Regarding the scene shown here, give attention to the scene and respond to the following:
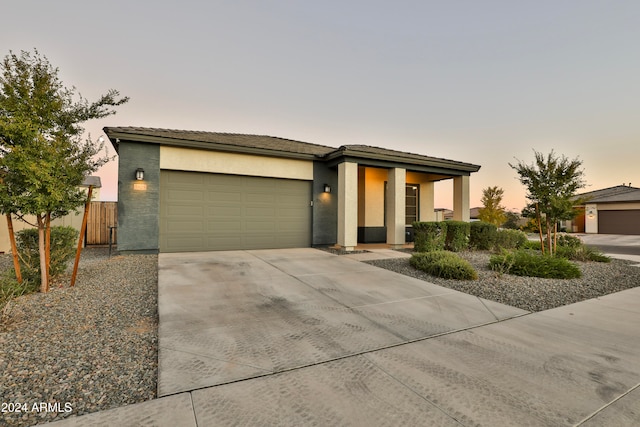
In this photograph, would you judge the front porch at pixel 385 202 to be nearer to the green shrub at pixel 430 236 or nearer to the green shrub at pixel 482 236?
the green shrub at pixel 430 236

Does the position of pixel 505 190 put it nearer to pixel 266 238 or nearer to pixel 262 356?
pixel 266 238

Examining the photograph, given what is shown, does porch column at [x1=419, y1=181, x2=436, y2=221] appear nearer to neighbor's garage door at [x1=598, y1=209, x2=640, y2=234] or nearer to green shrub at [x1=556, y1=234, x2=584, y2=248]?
green shrub at [x1=556, y1=234, x2=584, y2=248]

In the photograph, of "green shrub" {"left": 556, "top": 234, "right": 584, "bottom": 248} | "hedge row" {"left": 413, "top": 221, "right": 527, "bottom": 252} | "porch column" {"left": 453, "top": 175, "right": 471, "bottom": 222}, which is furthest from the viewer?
"porch column" {"left": 453, "top": 175, "right": 471, "bottom": 222}

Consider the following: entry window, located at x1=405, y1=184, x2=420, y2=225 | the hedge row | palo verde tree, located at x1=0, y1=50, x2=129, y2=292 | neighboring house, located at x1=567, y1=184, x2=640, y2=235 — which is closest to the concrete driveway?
palo verde tree, located at x1=0, y1=50, x2=129, y2=292

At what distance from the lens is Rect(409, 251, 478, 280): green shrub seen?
5287 mm

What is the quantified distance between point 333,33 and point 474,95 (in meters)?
6.46

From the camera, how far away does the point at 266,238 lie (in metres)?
9.19

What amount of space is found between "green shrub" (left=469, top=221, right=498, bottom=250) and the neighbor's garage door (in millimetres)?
19927

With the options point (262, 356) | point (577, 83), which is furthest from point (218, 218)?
point (577, 83)

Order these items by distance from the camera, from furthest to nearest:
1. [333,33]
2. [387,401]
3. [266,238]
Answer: [333,33] → [266,238] → [387,401]

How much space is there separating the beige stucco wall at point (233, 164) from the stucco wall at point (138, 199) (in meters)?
0.41

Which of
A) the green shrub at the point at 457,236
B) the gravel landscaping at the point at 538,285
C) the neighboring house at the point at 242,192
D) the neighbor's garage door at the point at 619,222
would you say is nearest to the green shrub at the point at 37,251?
the neighboring house at the point at 242,192

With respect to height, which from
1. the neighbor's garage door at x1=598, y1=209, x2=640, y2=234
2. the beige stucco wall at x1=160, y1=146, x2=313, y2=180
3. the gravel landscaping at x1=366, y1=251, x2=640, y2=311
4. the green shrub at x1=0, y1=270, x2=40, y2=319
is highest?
the beige stucco wall at x1=160, y1=146, x2=313, y2=180

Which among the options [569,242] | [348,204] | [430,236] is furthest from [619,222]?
[348,204]
